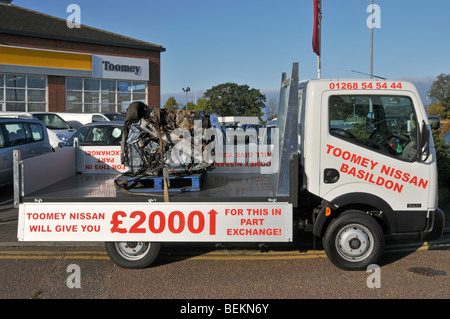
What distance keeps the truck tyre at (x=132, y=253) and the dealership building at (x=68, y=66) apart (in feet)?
82.5

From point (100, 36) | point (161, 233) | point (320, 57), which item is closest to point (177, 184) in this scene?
point (161, 233)

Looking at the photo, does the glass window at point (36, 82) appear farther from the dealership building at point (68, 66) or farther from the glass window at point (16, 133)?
the glass window at point (16, 133)

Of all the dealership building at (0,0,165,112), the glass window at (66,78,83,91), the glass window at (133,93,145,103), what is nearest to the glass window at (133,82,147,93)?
the dealership building at (0,0,165,112)

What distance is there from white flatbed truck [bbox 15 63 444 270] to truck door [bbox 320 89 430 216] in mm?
12

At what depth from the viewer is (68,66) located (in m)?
28.7

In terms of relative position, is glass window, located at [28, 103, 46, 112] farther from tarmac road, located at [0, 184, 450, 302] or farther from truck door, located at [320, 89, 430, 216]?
truck door, located at [320, 89, 430, 216]

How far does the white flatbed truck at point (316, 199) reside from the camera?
4.93m

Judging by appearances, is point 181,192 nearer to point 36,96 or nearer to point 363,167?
point 363,167

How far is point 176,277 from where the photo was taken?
515 cm

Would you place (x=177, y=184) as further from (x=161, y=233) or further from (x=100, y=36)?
(x=100, y=36)

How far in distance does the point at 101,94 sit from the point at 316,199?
27815mm

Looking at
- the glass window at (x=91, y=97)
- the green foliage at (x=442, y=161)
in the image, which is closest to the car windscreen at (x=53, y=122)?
the glass window at (x=91, y=97)

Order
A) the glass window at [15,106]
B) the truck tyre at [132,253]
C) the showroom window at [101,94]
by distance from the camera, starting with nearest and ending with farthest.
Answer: the truck tyre at [132,253]
the glass window at [15,106]
the showroom window at [101,94]
